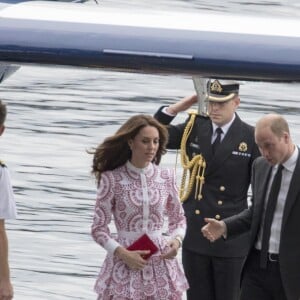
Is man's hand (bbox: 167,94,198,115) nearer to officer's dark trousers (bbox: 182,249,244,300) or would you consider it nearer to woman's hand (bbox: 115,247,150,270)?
officer's dark trousers (bbox: 182,249,244,300)

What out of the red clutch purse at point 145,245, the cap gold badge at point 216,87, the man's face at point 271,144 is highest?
the cap gold badge at point 216,87

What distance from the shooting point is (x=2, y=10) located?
10.3 metres

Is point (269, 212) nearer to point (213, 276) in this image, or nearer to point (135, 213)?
point (135, 213)

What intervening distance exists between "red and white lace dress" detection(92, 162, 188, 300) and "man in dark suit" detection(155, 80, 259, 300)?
3.16 ft

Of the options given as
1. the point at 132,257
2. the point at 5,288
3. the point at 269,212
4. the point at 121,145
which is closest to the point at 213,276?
the point at 269,212

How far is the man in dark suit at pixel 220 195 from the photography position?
1171cm

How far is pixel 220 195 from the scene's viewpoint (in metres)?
11.7

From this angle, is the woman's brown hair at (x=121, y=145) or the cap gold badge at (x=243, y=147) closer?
the woman's brown hair at (x=121, y=145)

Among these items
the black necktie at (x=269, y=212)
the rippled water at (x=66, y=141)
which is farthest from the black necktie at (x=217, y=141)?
the black necktie at (x=269, y=212)

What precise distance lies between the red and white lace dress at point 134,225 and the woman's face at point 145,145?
84mm

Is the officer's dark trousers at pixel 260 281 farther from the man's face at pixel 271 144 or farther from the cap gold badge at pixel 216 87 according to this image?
the cap gold badge at pixel 216 87

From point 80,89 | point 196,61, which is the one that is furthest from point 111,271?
point 80,89

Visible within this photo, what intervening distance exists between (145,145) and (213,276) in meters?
1.47

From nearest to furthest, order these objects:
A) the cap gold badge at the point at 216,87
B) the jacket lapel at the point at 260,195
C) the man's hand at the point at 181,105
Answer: the jacket lapel at the point at 260,195
the cap gold badge at the point at 216,87
the man's hand at the point at 181,105
